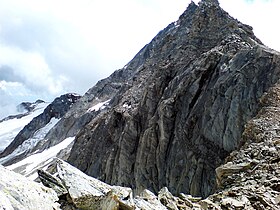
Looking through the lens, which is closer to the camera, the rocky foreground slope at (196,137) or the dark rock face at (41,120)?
the rocky foreground slope at (196,137)

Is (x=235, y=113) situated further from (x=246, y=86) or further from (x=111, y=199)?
(x=111, y=199)

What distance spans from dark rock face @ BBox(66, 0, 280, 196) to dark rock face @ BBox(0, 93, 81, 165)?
107068 mm


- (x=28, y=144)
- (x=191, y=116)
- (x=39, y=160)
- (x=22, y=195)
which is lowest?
(x=22, y=195)

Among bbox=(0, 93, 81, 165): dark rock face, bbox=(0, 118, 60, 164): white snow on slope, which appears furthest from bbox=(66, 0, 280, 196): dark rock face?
bbox=(0, 93, 81, 165): dark rock face

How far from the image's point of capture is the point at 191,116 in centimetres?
3488

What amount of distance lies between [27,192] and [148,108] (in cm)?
3859

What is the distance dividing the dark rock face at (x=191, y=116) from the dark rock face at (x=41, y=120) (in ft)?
351

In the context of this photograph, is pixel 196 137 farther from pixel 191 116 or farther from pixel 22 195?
pixel 22 195

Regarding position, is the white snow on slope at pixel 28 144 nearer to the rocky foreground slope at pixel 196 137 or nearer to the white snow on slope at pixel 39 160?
the white snow on slope at pixel 39 160

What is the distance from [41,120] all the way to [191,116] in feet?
497

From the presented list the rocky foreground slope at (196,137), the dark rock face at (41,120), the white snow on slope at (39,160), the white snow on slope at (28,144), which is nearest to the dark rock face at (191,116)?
the rocky foreground slope at (196,137)

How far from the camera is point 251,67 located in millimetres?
30328

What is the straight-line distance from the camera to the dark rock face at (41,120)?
163000 millimetres

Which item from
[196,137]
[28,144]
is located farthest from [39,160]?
[196,137]
